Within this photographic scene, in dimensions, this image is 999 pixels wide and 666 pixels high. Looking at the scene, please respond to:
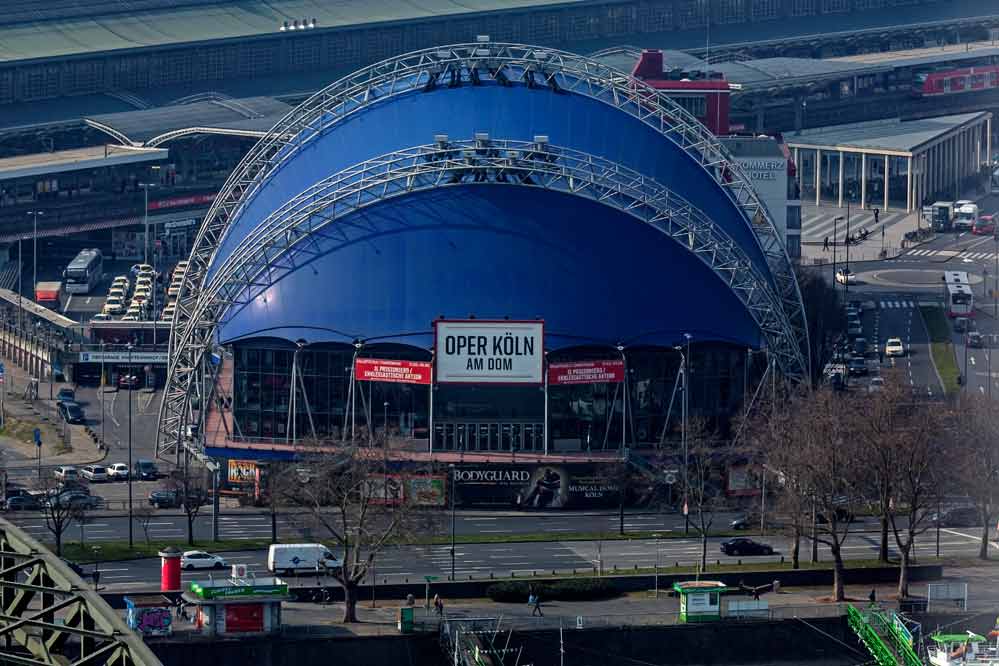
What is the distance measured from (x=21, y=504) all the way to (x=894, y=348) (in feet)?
175

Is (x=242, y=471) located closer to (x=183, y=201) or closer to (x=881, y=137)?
(x=183, y=201)

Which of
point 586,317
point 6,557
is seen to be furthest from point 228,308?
point 6,557

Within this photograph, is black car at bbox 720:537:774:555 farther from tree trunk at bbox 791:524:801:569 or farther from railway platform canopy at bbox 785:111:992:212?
railway platform canopy at bbox 785:111:992:212

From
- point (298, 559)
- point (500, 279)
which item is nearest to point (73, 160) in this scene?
point (500, 279)

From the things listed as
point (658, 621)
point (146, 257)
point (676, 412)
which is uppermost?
point (146, 257)

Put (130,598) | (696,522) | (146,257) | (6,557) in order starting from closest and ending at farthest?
(6,557)
(130,598)
(696,522)
(146,257)

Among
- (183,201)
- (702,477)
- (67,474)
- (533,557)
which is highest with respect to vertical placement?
(183,201)

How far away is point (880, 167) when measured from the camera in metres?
184

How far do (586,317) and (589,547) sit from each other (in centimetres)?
1484

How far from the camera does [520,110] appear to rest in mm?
118000

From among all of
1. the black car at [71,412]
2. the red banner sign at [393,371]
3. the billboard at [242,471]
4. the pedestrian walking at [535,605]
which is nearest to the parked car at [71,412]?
the black car at [71,412]

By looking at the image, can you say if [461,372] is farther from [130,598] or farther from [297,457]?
[130,598]

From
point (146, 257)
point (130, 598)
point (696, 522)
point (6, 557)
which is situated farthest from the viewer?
point (146, 257)

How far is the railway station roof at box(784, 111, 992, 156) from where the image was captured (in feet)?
600
